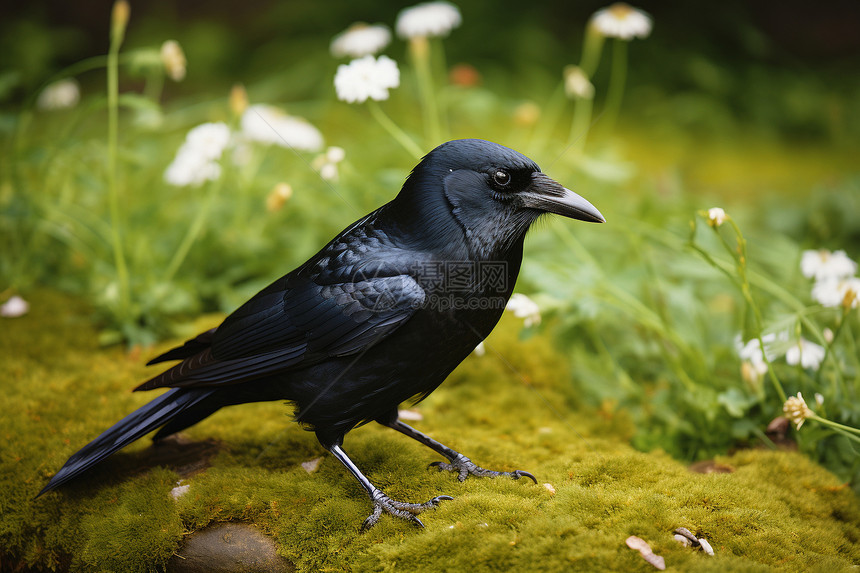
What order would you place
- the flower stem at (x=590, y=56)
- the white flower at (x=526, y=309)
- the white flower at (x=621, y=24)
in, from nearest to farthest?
the white flower at (x=526, y=309) → the white flower at (x=621, y=24) → the flower stem at (x=590, y=56)

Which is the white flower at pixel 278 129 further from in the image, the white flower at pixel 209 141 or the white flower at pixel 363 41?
the white flower at pixel 363 41

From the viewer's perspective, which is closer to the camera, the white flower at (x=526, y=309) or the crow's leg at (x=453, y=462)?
the crow's leg at (x=453, y=462)

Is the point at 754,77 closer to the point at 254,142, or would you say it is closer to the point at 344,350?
the point at 254,142

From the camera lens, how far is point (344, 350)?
247 cm

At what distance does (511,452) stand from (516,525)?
23.8 inches

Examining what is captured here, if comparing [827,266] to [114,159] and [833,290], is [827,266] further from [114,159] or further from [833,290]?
[114,159]

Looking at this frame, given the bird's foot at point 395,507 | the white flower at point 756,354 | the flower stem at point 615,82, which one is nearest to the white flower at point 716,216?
the white flower at point 756,354

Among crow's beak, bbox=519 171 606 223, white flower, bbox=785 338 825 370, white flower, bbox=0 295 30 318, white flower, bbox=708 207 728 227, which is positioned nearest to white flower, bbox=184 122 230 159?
white flower, bbox=0 295 30 318

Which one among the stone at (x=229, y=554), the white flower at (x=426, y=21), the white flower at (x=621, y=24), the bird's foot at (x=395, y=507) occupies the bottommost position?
the stone at (x=229, y=554)

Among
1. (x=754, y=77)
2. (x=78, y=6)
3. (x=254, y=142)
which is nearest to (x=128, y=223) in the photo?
(x=254, y=142)

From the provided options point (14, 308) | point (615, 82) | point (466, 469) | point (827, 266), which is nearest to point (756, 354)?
point (827, 266)

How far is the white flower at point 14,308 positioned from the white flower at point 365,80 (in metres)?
2.27

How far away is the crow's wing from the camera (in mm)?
2402

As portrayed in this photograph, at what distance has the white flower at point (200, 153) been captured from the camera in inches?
142
